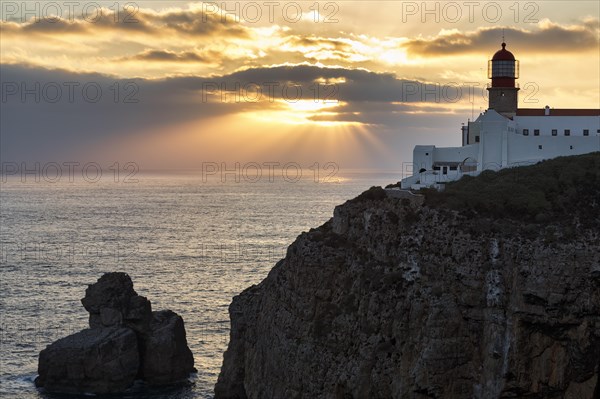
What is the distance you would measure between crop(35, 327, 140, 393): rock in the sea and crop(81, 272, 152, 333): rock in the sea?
2.13m

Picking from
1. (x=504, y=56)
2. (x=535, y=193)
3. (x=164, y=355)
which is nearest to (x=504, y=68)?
(x=504, y=56)

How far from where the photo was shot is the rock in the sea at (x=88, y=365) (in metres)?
60.7

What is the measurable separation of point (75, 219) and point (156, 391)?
399 feet

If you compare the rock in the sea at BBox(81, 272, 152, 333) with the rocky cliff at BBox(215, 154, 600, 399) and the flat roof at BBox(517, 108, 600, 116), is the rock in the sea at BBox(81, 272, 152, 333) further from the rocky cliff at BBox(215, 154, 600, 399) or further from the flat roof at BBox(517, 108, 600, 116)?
the flat roof at BBox(517, 108, 600, 116)

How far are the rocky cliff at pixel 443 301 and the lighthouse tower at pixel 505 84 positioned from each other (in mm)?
13604

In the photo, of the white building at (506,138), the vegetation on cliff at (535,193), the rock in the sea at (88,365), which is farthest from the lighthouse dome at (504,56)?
the rock in the sea at (88,365)

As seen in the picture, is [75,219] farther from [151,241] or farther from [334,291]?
[334,291]

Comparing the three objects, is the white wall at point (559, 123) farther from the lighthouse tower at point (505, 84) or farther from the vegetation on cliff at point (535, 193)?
the vegetation on cliff at point (535, 193)

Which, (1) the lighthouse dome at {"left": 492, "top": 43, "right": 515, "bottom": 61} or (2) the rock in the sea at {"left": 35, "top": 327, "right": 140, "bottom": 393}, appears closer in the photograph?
(2) the rock in the sea at {"left": 35, "top": 327, "right": 140, "bottom": 393}

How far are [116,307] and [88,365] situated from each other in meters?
5.03

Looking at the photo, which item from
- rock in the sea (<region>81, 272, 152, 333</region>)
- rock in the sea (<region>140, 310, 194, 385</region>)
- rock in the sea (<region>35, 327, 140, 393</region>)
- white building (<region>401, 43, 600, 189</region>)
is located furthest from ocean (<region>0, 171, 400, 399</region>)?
white building (<region>401, 43, 600, 189</region>)

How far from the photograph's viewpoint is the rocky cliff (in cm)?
4300

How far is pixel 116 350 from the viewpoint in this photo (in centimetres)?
6131

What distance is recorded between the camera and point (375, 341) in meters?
46.0
